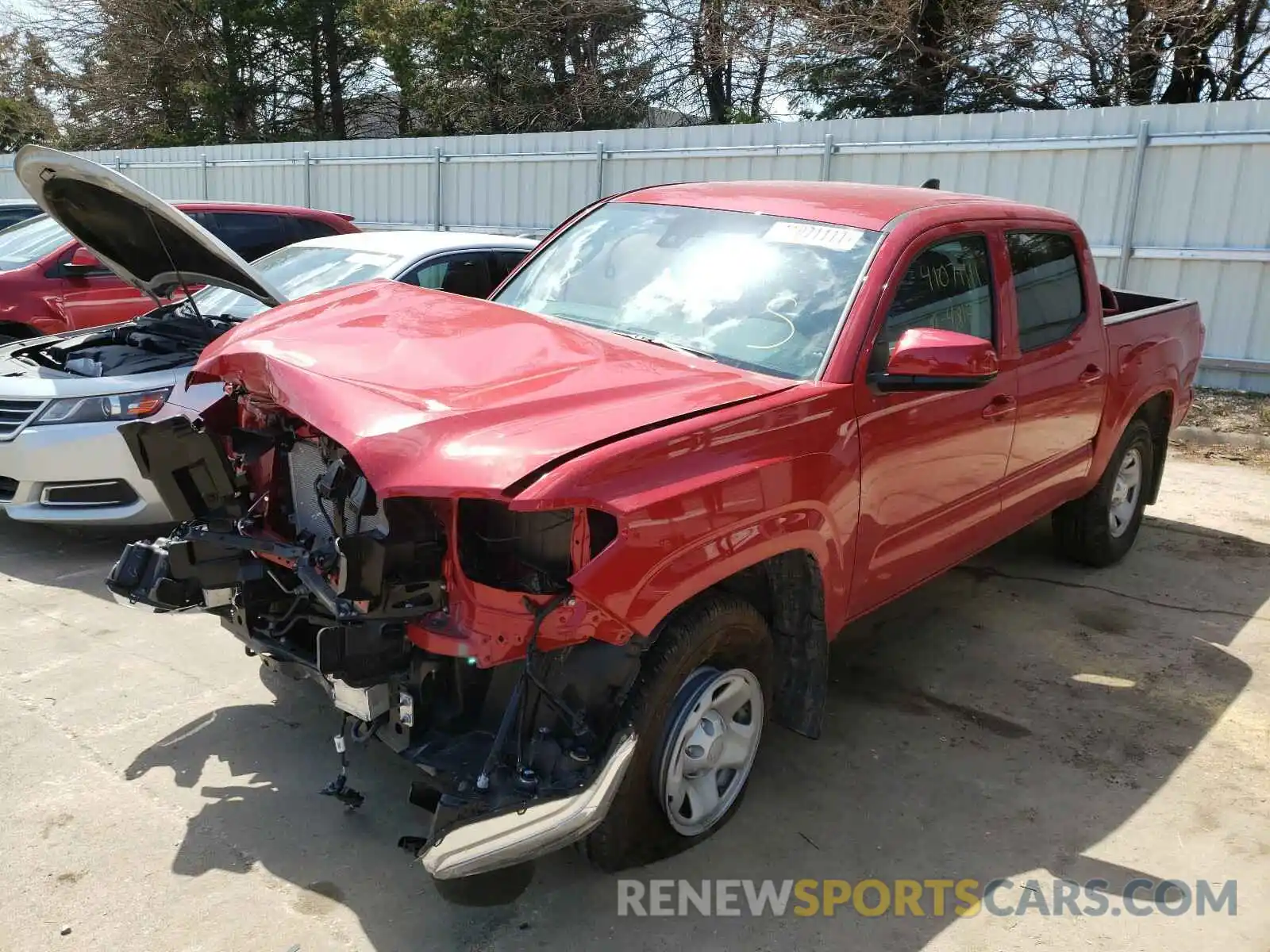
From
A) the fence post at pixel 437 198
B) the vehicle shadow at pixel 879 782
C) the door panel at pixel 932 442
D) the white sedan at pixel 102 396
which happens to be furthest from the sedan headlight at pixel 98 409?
the fence post at pixel 437 198

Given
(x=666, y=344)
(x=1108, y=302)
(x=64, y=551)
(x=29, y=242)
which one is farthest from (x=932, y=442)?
(x=29, y=242)

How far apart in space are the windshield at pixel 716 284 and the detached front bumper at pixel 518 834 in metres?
1.51

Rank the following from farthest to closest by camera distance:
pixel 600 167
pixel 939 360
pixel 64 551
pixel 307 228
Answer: pixel 600 167 < pixel 307 228 < pixel 64 551 < pixel 939 360

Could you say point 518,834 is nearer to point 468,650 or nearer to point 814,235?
point 468,650

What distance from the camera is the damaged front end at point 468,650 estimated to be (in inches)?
99.2

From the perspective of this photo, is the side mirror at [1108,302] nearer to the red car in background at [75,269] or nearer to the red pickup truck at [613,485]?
the red pickup truck at [613,485]

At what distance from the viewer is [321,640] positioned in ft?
8.48

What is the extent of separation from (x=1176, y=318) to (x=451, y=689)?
4830 millimetres

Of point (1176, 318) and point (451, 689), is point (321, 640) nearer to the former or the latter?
point (451, 689)

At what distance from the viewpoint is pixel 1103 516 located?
5582 millimetres

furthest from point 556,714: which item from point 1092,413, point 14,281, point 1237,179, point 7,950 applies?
point 1237,179

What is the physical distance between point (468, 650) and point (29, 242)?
721 centimetres

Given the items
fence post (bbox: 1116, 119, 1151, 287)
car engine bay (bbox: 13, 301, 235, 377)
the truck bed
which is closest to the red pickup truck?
the truck bed

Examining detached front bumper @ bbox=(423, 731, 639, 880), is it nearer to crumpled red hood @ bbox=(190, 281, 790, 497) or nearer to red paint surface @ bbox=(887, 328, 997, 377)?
crumpled red hood @ bbox=(190, 281, 790, 497)
